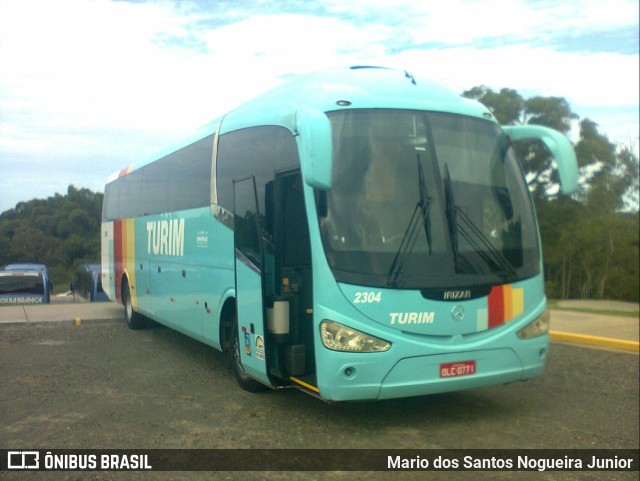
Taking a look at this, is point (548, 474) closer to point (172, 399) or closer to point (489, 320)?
point (489, 320)

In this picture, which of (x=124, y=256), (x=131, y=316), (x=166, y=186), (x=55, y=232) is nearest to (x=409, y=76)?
(x=55, y=232)

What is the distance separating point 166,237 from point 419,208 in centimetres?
531

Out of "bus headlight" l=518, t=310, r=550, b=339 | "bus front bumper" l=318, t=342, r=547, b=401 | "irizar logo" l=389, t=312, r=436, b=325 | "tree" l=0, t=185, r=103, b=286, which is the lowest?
"bus front bumper" l=318, t=342, r=547, b=401

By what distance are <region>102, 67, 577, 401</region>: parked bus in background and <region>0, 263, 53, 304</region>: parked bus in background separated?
83.3 inches

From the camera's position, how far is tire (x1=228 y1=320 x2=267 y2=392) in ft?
25.6

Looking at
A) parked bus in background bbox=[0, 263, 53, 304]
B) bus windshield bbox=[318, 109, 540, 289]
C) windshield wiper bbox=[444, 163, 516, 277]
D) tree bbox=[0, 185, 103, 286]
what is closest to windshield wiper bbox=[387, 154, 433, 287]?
bus windshield bbox=[318, 109, 540, 289]

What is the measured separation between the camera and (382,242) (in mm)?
6086

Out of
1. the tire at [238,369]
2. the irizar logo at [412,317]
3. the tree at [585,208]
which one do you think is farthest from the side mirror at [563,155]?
the tree at [585,208]

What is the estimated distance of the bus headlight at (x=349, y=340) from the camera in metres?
5.91

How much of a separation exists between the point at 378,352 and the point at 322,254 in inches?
37.3

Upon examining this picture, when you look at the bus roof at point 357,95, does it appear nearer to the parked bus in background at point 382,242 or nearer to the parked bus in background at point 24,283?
the parked bus in background at point 382,242

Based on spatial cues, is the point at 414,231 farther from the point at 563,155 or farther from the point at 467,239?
the point at 563,155

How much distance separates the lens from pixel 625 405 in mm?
7605

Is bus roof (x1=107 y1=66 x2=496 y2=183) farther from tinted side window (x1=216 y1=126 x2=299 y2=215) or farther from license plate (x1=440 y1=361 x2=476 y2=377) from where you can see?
license plate (x1=440 y1=361 x2=476 y2=377)
